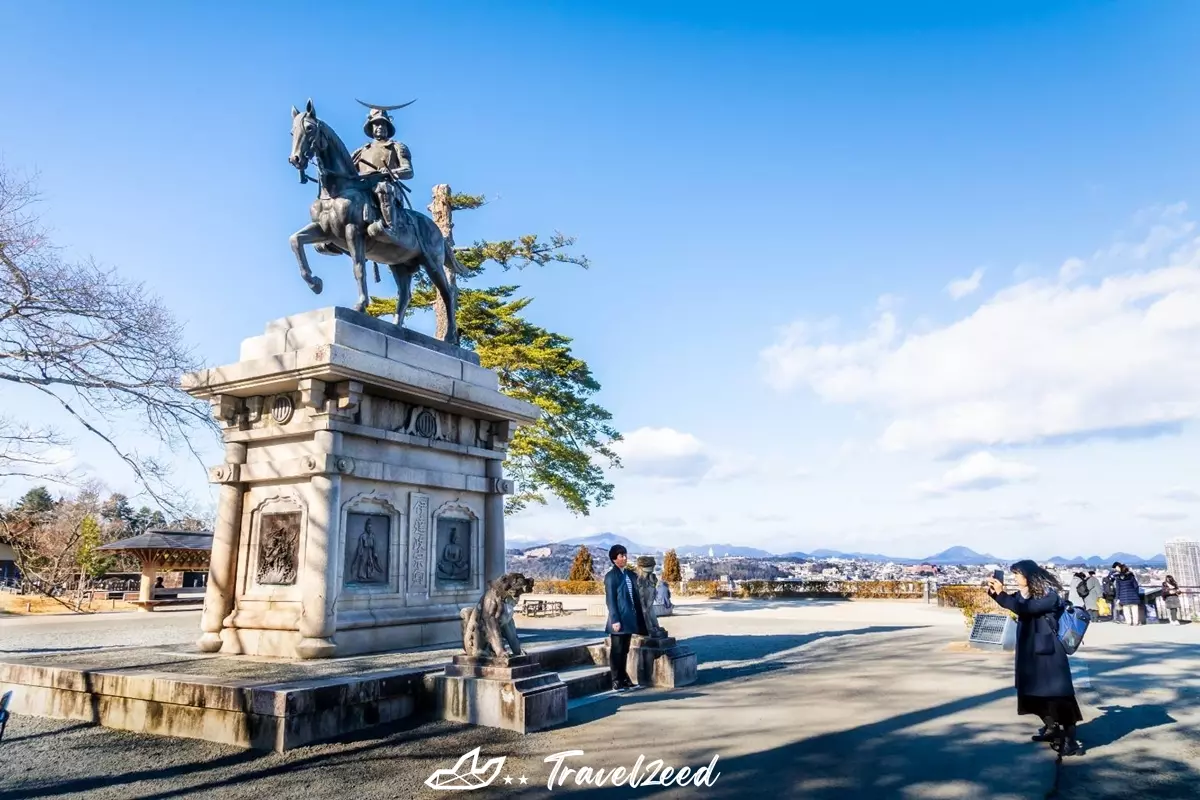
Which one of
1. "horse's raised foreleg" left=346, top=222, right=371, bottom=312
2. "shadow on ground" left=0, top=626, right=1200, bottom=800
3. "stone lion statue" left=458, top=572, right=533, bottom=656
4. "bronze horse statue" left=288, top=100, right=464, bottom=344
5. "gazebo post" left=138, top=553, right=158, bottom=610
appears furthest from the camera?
A: "gazebo post" left=138, top=553, right=158, bottom=610

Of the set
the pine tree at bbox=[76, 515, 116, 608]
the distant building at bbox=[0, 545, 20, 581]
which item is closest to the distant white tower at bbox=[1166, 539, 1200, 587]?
the pine tree at bbox=[76, 515, 116, 608]

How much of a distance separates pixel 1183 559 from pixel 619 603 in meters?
25.8

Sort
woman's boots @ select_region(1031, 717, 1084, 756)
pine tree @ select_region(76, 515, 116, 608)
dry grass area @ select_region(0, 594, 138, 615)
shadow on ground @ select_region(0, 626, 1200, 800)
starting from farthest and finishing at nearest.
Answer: pine tree @ select_region(76, 515, 116, 608)
dry grass area @ select_region(0, 594, 138, 615)
woman's boots @ select_region(1031, 717, 1084, 756)
shadow on ground @ select_region(0, 626, 1200, 800)

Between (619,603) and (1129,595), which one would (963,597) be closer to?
(1129,595)

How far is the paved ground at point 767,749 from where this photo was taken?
16.0ft

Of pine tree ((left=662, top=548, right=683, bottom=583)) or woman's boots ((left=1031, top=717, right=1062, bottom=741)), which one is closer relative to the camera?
woman's boots ((left=1031, top=717, right=1062, bottom=741))

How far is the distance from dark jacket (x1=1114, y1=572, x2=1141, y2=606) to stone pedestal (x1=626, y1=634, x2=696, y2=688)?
15.4 meters

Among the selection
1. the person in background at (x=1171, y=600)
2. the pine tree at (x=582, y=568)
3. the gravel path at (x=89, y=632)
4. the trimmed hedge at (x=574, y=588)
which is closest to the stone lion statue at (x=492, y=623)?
the gravel path at (x=89, y=632)

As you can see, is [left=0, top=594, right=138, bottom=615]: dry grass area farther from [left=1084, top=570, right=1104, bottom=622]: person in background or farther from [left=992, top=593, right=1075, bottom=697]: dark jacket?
[left=1084, top=570, right=1104, bottom=622]: person in background

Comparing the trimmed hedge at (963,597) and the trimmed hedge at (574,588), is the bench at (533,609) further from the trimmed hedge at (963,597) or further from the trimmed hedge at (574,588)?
the trimmed hedge at (574,588)

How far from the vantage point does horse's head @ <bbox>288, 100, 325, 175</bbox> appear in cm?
944

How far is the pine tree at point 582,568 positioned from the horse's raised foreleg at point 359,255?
3049 cm

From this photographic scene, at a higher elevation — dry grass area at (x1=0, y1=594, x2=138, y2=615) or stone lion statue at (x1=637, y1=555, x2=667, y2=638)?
stone lion statue at (x1=637, y1=555, x2=667, y2=638)

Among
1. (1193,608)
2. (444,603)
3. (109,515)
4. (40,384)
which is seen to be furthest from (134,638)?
(109,515)
